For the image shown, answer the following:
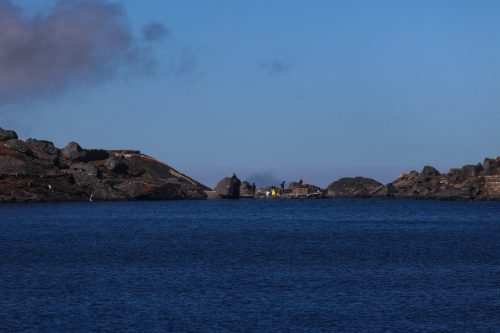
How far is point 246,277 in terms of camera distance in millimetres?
72500

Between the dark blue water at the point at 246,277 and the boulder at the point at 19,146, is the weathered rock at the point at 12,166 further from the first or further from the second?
the dark blue water at the point at 246,277

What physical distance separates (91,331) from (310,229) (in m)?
85.6

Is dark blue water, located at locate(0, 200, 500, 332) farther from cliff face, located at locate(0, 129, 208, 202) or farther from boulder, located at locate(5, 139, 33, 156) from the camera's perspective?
boulder, located at locate(5, 139, 33, 156)

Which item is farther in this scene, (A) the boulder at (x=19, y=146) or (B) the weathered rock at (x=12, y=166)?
(A) the boulder at (x=19, y=146)

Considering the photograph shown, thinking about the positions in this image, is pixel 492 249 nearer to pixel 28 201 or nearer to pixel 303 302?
pixel 303 302

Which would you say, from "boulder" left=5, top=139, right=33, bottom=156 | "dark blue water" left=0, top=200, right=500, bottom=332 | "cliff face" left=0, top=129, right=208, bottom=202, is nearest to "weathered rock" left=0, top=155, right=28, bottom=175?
"cliff face" left=0, top=129, right=208, bottom=202

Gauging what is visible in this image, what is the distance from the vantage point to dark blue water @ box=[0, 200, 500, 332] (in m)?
53.9

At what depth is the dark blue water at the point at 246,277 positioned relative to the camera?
53.9m

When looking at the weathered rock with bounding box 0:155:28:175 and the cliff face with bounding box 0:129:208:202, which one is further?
the weathered rock with bounding box 0:155:28:175

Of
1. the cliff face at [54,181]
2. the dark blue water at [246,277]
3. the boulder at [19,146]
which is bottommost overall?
the dark blue water at [246,277]

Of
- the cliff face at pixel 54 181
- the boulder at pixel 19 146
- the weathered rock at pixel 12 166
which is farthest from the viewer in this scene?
the boulder at pixel 19 146

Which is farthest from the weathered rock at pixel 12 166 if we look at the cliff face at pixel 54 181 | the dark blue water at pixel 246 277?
the dark blue water at pixel 246 277

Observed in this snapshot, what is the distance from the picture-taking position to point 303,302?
5975 cm

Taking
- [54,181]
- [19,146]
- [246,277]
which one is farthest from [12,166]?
[246,277]
